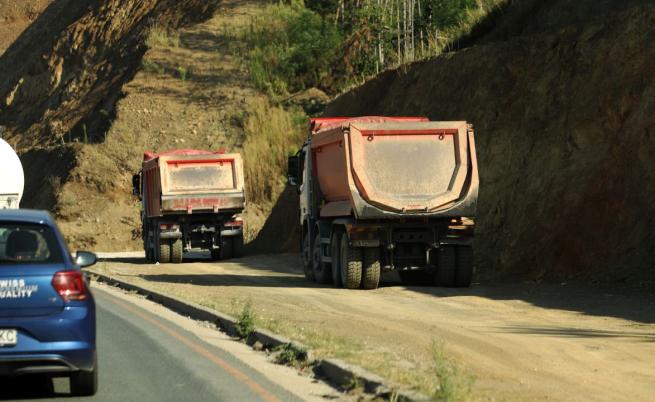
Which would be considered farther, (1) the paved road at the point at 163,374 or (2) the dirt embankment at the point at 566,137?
(2) the dirt embankment at the point at 566,137

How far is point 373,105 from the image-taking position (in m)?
44.7

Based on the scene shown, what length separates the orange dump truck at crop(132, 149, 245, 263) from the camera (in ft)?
128

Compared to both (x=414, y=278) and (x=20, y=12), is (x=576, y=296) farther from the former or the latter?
(x=20, y=12)

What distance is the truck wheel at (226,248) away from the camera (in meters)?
40.1

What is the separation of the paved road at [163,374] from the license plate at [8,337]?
3.57 feet

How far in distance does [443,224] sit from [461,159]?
1.39m

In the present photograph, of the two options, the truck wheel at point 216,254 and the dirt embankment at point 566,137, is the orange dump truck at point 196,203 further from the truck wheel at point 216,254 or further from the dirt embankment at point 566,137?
the dirt embankment at point 566,137

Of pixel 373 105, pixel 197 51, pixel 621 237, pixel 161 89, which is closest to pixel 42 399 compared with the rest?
pixel 621 237

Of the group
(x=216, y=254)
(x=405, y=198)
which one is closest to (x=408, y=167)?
(x=405, y=198)

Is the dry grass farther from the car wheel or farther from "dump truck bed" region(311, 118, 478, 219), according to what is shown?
the car wheel

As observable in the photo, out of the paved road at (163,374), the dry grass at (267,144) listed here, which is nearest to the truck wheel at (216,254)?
the dry grass at (267,144)

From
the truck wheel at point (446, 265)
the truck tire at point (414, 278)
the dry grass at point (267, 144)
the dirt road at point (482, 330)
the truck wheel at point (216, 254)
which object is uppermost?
the dry grass at point (267, 144)

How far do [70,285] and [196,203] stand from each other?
28.6 m

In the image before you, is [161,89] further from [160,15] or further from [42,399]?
[42,399]
